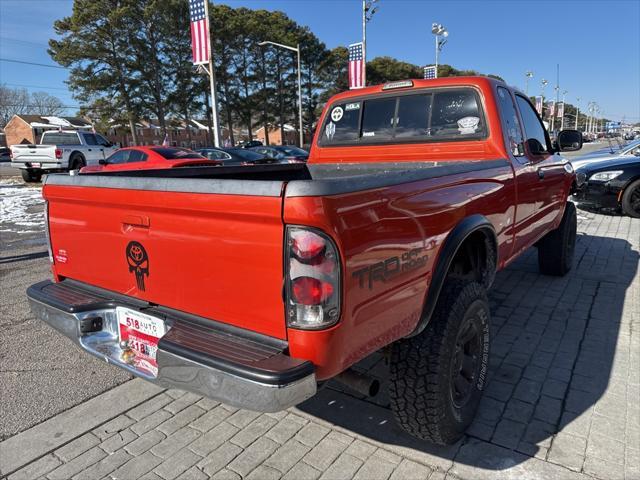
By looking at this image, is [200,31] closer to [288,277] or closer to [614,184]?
[614,184]

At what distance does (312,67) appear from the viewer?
5225 cm

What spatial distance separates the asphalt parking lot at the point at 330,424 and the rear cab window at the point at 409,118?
180 cm

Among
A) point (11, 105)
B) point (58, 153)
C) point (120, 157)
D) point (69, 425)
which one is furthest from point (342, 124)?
point (11, 105)

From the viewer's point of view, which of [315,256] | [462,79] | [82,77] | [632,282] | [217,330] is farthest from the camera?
[82,77]

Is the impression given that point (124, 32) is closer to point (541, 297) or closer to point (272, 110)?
point (272, 110)

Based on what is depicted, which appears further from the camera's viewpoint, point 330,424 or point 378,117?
point 378,117

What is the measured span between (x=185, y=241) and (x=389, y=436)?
1.61 meters

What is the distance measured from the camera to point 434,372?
217 centimetres

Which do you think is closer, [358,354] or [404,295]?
[358,354]

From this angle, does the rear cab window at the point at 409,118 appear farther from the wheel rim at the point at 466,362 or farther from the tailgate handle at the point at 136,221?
the tailgate handle at the point at 136,221

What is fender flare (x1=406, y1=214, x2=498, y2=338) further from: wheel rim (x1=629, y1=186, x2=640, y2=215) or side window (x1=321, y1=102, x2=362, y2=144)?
wheel rim (x1=629, y1=186, x2=640, y2=215)

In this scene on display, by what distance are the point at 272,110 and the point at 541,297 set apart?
49241mm

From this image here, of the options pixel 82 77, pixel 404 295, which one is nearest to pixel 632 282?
pixel 404 295

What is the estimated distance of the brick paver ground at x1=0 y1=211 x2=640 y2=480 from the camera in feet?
7.53
